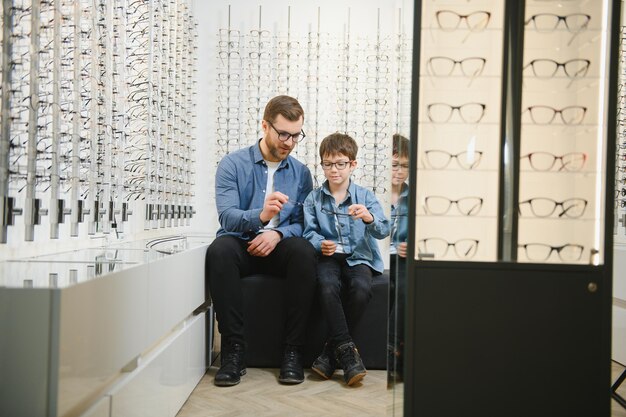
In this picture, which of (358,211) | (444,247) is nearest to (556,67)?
(444,247)

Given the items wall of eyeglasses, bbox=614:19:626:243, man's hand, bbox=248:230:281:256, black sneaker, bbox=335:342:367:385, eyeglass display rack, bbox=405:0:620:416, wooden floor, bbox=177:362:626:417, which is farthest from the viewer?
wall of eyeglasses, bbox=614:19:626:243

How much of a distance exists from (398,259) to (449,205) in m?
0.22

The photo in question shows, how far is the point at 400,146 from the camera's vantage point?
6.35 ft

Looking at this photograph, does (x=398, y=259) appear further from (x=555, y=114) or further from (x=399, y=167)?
(x=555, y=114)

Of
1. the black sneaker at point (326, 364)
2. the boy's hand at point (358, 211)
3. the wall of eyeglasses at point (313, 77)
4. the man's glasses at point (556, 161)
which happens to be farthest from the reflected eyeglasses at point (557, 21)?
the wall of eyeglasses at point (313, 77)

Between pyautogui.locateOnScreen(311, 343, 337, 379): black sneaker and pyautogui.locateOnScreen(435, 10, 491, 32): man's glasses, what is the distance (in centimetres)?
181

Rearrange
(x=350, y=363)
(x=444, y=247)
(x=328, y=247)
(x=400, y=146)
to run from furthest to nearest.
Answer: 1. (x=328, y=247)
2. (x=350, y=363)
3. (x=400, y=146)
4. (x=444, y=247)

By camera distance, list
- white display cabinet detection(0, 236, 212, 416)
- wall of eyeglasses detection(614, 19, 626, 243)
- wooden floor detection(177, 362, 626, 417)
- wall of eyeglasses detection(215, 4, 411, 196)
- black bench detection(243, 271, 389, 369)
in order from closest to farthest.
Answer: white display cabinet detection(0, 236, 212, 416) < wooden floor detection(177, 362, 626, 417) < black bench detection(243, 271, 389, 369) < wall of eyeglasses detection(614, 19, 626, 243) < wall of eyeglasses detection(215, 4, 411, 196)

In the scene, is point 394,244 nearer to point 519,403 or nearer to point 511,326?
point 511,326

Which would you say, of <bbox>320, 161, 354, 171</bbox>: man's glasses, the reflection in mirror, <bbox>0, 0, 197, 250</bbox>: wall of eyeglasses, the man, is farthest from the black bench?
the reflection in mirror

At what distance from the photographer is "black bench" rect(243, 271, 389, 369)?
10.7 feet

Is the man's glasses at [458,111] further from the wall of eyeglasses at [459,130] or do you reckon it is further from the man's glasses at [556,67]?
the man's glasses at [556,67]

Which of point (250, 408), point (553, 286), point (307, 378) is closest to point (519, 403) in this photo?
point (553, 286)

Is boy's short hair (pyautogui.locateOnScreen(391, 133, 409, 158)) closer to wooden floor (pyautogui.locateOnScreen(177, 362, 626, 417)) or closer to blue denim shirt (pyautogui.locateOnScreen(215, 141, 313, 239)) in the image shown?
wooden floor (pyautogui.locateOnScreen(177, 362, 626, 417))
